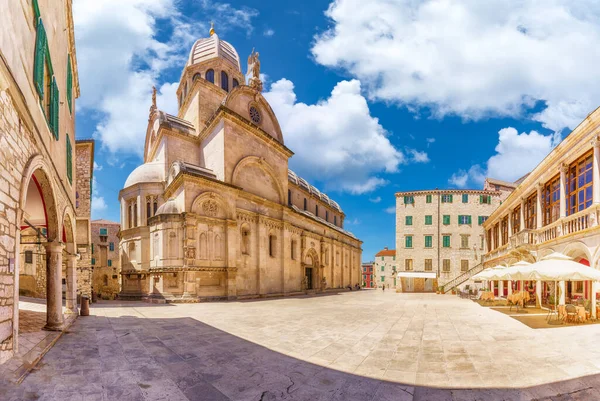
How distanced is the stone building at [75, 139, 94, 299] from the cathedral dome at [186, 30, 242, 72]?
52.2 feet

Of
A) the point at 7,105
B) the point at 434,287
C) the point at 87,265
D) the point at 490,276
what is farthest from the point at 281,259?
the point at 7,105

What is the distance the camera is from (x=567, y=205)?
16.6 meters

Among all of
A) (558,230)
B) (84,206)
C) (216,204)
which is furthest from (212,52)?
(558,230)

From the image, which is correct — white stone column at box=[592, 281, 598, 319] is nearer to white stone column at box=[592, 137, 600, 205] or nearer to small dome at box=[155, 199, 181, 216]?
white stone column at box=[592, 137, 600, 205]

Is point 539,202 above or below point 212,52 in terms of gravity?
below

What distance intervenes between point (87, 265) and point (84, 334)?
1738 cm

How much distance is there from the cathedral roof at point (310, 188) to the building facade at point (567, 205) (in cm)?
2498

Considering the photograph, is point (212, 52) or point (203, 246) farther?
point (212, 52)

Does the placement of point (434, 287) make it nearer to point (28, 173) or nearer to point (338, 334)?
point (338, 334)

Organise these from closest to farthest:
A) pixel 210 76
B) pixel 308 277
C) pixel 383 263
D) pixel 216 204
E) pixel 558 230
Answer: pixel 558 230 → pixel 216 204 → pixel 210 76 → pixel 308 277 → pixel 383 263

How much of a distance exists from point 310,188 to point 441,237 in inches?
761

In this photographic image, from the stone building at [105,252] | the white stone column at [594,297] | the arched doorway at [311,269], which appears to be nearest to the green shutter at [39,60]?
the white stone column at [594,297]

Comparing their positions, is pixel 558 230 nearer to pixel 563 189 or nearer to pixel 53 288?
pixel 563 189

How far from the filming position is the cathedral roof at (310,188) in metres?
42.7
